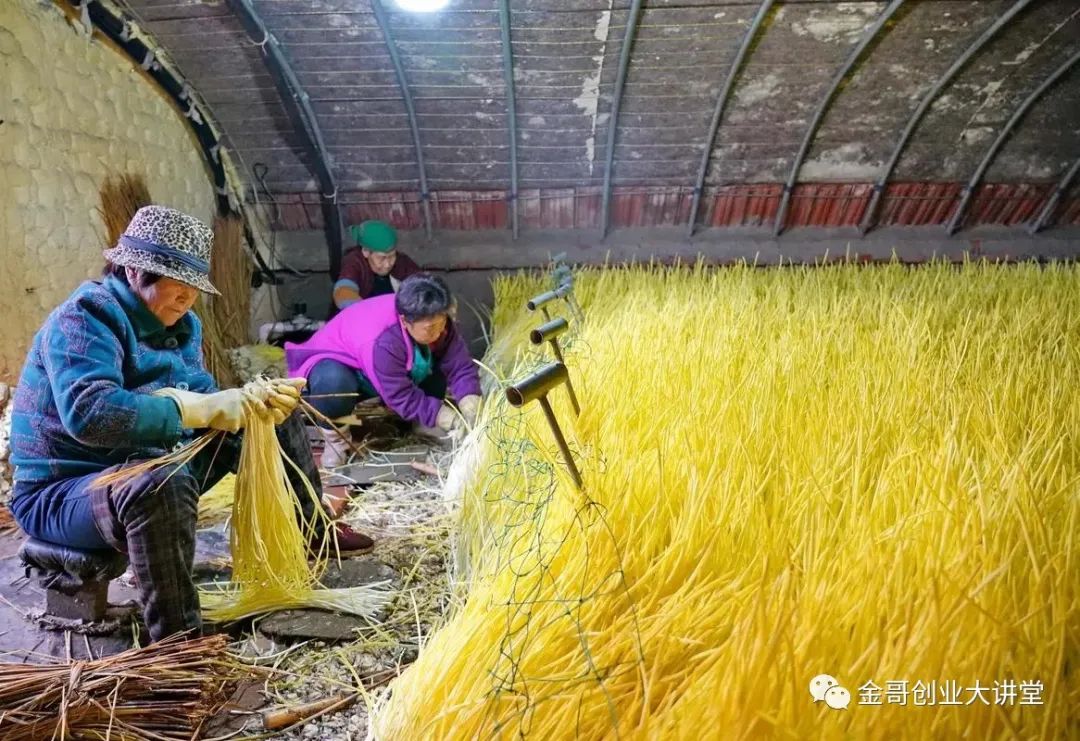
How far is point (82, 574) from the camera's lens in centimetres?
170

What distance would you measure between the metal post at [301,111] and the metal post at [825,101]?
345 centimetres

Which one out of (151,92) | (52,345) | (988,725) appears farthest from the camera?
(151,92)

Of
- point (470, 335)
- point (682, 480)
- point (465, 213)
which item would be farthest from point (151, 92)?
point (682, 480)

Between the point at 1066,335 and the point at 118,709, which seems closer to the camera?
the point at 118,709

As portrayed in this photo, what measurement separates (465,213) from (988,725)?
4789 mm

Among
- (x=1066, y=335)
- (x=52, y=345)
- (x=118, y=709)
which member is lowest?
(x=118, y=709)

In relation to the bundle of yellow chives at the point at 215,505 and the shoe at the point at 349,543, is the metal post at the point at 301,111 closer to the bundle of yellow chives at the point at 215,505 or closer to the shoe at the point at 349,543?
the bundle of yellow chives at the point at 215,505

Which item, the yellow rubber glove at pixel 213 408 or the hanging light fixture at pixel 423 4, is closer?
the yellow rubber glove at pixel 213 408

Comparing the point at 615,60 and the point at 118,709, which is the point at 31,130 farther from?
the point at 615,60

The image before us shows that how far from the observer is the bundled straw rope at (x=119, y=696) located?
50.7 inches

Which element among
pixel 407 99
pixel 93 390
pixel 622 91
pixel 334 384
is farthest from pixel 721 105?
pixel 93 390

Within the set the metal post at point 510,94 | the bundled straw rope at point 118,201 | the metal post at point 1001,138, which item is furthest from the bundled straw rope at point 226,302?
the metal post at point 1001,138

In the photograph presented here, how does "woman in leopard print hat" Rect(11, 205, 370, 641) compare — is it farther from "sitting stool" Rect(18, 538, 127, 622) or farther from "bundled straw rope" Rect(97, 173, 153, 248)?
"bundled straw rope" Rect(97, 173, 153, 248)

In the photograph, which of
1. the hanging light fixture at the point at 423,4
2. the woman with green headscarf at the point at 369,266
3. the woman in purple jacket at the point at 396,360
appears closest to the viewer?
the woman in purple jacket at the point at 396,360
